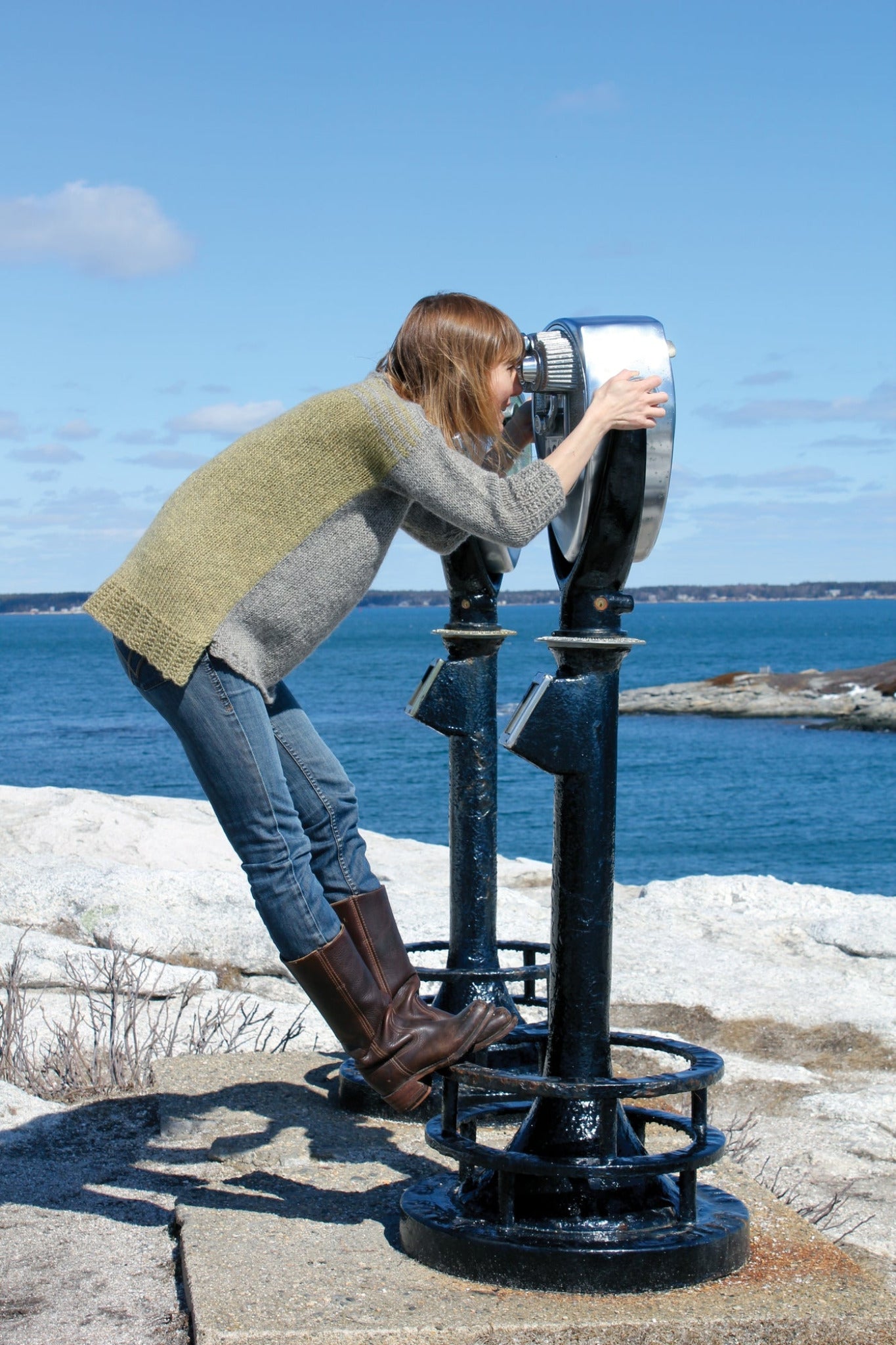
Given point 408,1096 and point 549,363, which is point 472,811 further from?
point 549,363

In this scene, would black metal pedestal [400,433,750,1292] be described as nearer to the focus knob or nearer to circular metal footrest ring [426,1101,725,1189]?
circular metal footrest ring [426,1101,725,1189]

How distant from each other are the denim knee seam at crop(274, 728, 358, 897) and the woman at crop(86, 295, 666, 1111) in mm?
153

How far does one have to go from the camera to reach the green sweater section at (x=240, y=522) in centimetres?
279

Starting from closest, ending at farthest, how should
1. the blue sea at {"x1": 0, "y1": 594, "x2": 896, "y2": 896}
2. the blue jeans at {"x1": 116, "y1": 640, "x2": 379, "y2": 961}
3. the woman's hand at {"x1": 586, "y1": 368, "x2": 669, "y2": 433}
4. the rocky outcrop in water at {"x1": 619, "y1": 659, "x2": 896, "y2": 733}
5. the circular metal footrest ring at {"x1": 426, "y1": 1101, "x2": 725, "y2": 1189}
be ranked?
the circular metal footrest ring at {"x1": 426, "y1": 1101, "x2": 725, "y2": 1189}, the woman's hand at {"x1": 586, "y1": 368, "x2": 669, "y2": 433}, the blue jeans at {"x1": 116, "y1": 640, "x2": 379, "y2": 961}, the blue sea at {"x1": 0, "y1": 594, "x2": 896, "y2": 896}, the rocky outcrop in water at {"x1": 619, "y1": 659, "x2": 896, "y2": 733}

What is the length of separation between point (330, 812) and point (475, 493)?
0.80m

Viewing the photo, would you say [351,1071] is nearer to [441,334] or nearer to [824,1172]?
[824,1172]

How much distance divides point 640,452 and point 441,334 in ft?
1.54

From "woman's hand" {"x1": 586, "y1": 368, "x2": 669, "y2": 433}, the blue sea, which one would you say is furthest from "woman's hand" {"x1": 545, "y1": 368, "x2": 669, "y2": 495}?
the blue sea

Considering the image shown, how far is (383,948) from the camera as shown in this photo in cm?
314

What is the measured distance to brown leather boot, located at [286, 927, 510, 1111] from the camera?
9.41ft

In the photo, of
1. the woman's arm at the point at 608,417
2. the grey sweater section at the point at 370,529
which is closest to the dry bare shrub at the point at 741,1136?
the grey sweater section at the point at 370,529

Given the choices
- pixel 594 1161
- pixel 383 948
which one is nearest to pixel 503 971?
pixel 383 948

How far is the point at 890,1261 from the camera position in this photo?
3625mm

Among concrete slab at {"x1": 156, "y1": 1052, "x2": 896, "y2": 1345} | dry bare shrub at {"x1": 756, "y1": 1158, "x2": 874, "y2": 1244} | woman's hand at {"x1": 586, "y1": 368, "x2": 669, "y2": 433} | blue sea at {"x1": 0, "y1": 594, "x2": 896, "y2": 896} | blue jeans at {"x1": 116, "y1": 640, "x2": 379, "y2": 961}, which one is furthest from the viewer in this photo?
blue sea at {"x1": 0, "y1": 594, "x2": 896, "y2": 896}
